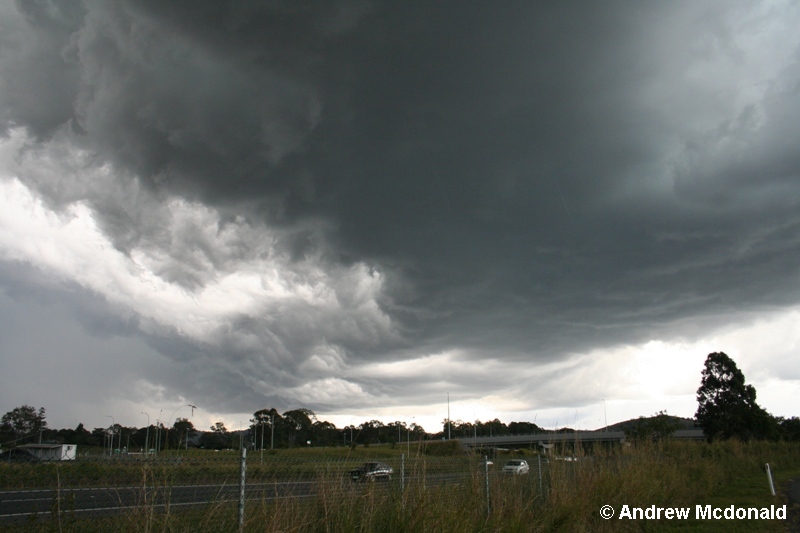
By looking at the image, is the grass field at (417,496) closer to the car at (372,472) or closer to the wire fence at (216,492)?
the wire fence at (216,492)

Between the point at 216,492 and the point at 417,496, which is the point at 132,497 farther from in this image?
the point at 417,496

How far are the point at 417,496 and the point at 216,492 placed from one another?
2.59 metres

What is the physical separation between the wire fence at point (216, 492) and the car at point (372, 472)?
0.06 feet

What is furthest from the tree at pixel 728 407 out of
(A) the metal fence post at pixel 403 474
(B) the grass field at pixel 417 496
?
(A) the metal fence post at pixel 403 474

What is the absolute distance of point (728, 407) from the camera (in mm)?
75938

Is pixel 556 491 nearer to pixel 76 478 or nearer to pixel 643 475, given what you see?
pixel 643 475

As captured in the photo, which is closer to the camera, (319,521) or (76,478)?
(76,478)

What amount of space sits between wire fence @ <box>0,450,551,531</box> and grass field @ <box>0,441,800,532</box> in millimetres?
20

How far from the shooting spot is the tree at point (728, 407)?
7156 cm

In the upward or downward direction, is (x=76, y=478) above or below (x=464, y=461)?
above

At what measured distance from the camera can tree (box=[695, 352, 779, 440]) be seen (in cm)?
7156

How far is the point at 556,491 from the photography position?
10680 millimetres

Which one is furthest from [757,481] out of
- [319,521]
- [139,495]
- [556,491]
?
[139,495]

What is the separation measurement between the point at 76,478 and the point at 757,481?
92.9ft
